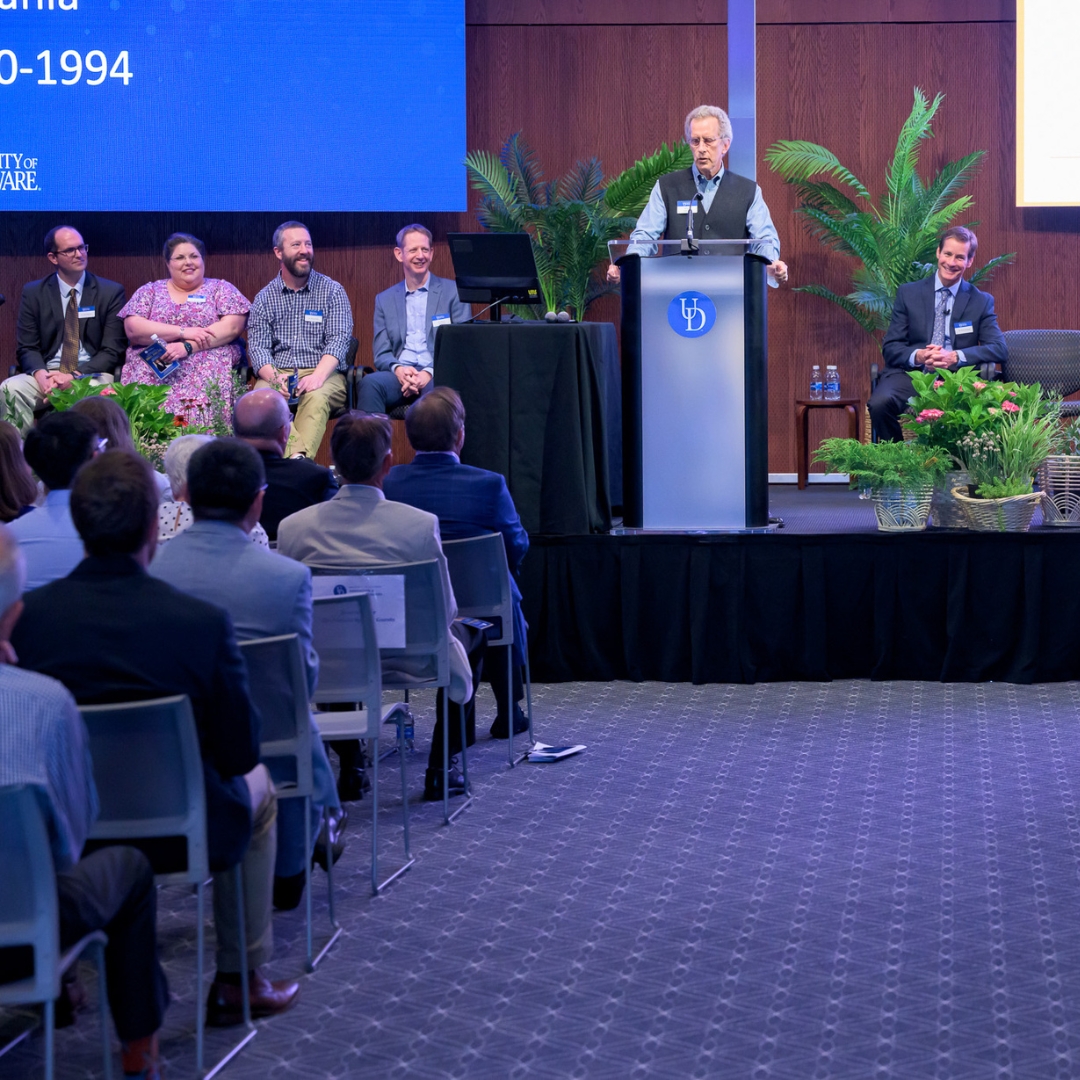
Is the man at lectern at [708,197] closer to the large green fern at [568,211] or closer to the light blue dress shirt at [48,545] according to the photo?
the large green fern at [568,211]

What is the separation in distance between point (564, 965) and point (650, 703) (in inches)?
90.9

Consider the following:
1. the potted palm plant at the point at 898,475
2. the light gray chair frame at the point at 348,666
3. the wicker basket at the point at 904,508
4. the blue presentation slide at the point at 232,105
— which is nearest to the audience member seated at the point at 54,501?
the light gray chair frame at the point at 348,666

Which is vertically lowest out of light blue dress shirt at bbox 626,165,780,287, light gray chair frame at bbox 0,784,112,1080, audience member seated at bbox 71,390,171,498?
light gray chair frame at bbox 0,784,112,1080

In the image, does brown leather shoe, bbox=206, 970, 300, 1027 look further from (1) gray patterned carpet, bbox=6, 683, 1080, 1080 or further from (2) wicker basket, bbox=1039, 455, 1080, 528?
(2) wicker basket, bbox=1039, 455, 1080, 528

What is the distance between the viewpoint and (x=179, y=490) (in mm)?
3441

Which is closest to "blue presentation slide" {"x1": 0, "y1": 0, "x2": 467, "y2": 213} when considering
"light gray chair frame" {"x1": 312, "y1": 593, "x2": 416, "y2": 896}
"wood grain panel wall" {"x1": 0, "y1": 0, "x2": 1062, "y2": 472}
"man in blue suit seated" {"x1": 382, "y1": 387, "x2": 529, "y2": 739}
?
"wood grain panel wall" {"x1": 0, "y1": 0, "x2": 1062, "y2": 472}

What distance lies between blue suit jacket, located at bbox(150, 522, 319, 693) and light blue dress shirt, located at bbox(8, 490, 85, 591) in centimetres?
40

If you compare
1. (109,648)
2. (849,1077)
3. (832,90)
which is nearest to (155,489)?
(109,648)

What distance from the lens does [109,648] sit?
2.18 meters

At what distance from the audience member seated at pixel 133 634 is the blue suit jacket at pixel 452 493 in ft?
6.48

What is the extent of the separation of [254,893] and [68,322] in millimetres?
5242

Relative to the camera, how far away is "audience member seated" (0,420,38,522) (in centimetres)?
355

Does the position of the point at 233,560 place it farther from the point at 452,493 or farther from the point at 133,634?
the point at 452,493

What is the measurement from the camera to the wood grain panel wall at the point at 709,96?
885cm
